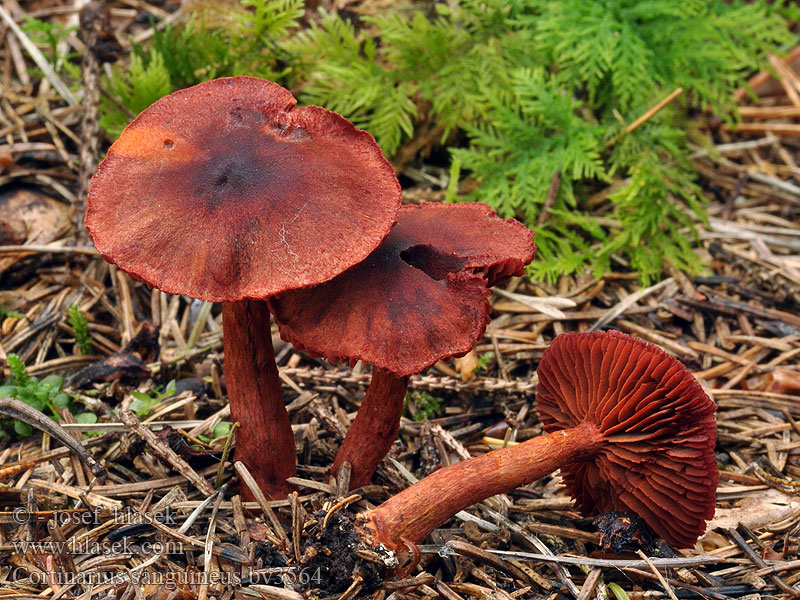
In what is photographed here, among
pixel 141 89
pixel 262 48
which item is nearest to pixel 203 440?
pixel 141 89

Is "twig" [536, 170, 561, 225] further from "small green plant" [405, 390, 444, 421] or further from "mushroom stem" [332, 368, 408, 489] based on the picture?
"mushroom stem" [332, 368, 408, 489]

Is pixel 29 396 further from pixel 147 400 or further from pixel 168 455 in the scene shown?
pixel 168 455

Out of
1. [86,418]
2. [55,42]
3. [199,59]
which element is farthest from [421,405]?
[55,42]

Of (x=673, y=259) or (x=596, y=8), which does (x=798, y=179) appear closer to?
(x=673, y=259)

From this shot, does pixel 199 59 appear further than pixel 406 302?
Yes

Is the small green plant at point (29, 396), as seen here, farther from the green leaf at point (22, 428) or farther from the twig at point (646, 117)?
the twig at point (646, 117)

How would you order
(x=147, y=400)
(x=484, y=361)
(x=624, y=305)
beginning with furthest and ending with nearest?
(x=624, y=305)
(x=484, y=361)
(x=147, y=400)

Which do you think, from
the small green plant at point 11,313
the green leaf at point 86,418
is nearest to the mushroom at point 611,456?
the green leaf at point 86,418

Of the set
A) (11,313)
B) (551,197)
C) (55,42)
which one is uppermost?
(55,42)
